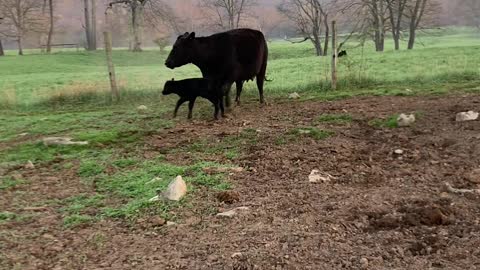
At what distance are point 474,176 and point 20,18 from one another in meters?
51.6

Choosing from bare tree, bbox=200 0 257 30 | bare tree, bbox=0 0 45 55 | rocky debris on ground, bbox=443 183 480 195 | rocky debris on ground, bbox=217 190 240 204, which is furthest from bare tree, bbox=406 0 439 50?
rocky debris on ground, bbox=217 190 240 204

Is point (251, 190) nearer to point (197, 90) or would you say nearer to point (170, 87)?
point (197, 90)

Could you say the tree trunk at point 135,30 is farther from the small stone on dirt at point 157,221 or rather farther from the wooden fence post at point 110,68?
the small stone on dirt at point 157,221

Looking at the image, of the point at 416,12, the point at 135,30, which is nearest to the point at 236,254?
the point at 416,12

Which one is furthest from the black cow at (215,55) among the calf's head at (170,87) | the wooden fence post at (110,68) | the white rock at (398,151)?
the white rock at (398,151)

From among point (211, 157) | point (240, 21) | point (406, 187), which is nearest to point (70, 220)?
point (211, 157)

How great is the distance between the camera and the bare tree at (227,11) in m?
45.4

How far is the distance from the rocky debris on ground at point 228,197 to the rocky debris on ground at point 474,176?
2224 mm

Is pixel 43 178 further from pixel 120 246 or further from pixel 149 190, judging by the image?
pixel 120 246

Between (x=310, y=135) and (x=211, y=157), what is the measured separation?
5.31 feet

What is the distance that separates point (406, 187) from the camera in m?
4.57

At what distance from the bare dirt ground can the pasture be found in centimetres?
1

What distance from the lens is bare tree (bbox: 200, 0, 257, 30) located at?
45406mm

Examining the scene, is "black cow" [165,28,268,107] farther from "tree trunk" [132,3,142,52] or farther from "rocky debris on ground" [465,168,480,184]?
"tree trunk" [132,3,142,52]
